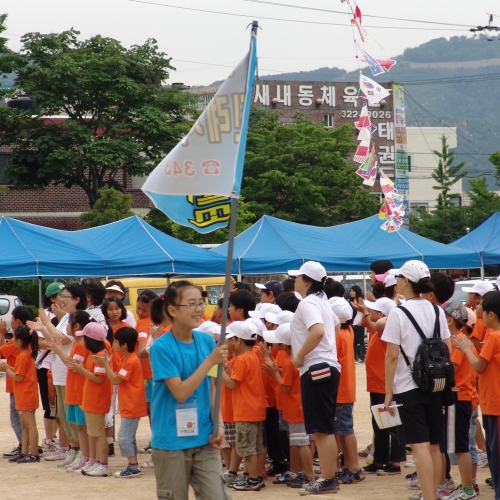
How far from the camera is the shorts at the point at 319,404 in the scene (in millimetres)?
6908

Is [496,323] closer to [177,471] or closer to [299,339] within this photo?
[299,339]

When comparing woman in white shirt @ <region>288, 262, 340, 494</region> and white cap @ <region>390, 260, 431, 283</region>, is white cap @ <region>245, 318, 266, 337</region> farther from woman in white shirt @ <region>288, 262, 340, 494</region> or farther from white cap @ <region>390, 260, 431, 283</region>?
white cap @ <region>390, 260, 431, 283</region>

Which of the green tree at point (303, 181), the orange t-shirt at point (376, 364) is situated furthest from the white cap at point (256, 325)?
the green tree at point (303, 181)

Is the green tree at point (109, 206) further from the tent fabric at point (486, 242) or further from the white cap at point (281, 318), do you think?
the white cap at point (281, 318)

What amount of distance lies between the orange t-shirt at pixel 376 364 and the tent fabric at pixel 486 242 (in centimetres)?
824

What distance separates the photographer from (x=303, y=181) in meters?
35.3

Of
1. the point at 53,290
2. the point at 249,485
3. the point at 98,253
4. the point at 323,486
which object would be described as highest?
the point at 98,253

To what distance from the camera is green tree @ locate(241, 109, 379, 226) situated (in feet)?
116

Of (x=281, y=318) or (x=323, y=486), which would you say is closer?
(x=323, y=486)

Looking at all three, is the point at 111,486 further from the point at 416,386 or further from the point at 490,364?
the point at 490,364

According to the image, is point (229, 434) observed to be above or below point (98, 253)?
below

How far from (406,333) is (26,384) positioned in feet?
15.8

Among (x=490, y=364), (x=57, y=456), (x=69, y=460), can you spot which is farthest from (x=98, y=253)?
(x=490, y=364)

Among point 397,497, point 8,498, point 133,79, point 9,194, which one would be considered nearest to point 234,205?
point 397,497
